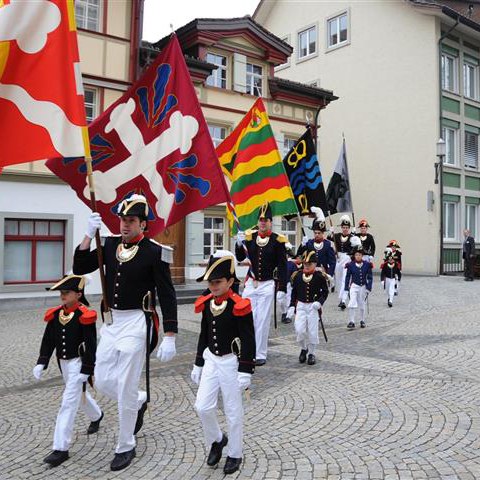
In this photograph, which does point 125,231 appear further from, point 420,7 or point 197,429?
point 420,7

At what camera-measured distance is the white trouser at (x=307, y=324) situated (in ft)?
25.3

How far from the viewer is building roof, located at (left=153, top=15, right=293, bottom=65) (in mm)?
19000

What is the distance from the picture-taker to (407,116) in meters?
25.2

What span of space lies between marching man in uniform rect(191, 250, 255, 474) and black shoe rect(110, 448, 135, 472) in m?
0.61

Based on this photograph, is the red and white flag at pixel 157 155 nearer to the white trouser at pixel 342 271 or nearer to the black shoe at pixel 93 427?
the black shoe at pixel 93 427

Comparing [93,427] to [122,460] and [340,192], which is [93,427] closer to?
[122,460]

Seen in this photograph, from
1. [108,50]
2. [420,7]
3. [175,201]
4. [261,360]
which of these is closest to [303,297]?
[261,360]

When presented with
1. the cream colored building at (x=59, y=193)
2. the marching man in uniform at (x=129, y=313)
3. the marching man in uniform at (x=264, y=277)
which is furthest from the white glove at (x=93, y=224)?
the cream colored building at (x=59, y=193)

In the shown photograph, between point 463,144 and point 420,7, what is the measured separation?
6419 mm

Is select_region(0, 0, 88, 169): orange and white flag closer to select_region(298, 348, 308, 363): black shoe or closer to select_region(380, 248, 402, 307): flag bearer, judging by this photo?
select_region(298, 348, 308, 363): black shoe

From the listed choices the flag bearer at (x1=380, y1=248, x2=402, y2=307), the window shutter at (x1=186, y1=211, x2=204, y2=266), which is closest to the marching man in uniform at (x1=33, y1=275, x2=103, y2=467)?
the flag bearer at (x1=380, y1=248, x2=402, y2=307)

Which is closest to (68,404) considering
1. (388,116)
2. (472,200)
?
(388,116)

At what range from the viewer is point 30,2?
16.4 ft

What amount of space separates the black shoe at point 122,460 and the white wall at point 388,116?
2145 cm
